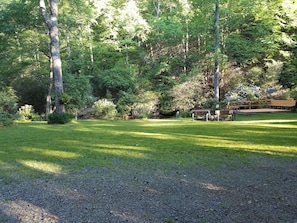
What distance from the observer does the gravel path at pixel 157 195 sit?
3021 mm

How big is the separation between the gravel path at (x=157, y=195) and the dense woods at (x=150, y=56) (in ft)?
42.6

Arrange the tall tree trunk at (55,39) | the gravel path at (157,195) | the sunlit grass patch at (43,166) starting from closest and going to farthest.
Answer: the gravel path at (157,195)
the sunlit grass patch at (43,166)
the tall tree trunk at (55,39)

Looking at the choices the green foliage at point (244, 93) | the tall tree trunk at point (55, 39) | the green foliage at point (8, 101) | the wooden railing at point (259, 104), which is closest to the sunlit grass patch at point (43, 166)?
the tall tree trunk at point (55, 39)

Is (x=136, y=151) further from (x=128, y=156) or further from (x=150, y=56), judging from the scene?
(x=150, y=56)

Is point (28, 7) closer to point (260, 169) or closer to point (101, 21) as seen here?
point (101, 21)

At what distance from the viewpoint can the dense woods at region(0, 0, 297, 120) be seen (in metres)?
18.1

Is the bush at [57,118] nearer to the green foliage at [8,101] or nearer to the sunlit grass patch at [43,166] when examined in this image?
the green foliage at [8,101]

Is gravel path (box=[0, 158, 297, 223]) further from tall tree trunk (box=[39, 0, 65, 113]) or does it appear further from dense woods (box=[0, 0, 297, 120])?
dense woods (box=[0, 0, 297, 120])

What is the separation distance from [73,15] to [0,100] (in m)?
7.01

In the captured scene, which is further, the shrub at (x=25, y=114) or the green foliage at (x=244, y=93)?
the green foliage at (x=244, y=93)

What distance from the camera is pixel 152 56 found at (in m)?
26.4

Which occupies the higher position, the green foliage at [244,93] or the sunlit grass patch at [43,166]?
the green foliage at [244,93]

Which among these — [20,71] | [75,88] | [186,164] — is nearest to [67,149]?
[186,164]

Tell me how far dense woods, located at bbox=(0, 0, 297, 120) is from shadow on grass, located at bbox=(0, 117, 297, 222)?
9.97 meters
